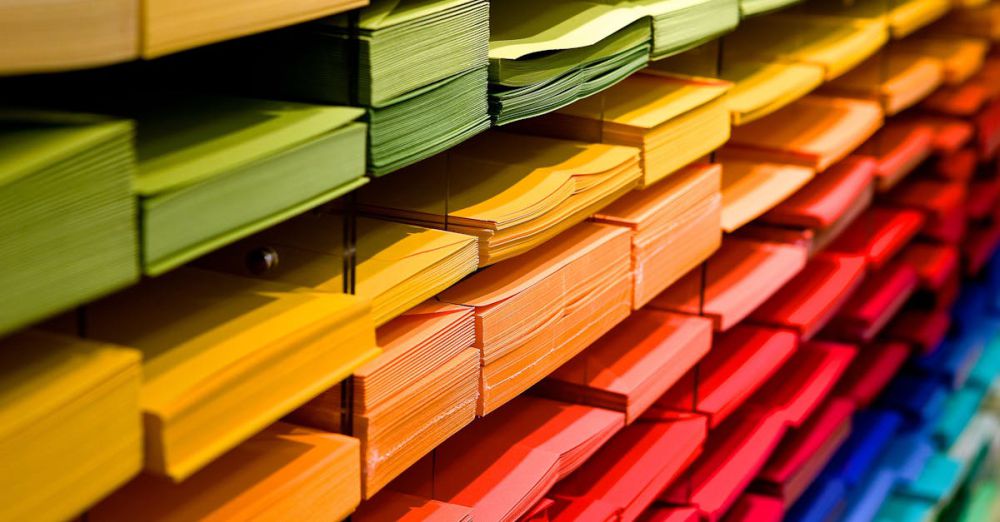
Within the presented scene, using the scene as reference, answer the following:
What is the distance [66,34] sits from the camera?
2.67ft

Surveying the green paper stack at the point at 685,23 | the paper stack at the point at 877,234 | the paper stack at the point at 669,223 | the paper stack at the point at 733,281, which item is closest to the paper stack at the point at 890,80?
the paper stack at the point at 877,234

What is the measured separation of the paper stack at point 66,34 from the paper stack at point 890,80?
250 centimetres

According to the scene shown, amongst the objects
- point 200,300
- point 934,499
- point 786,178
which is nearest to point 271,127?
point 200,300

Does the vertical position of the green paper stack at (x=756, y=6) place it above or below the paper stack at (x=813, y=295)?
above

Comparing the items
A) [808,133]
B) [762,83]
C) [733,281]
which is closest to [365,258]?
[733,281]

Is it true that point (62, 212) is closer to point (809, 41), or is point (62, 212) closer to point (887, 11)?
point (809, 41)

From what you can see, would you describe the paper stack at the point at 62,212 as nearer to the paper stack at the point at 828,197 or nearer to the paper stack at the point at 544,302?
the paper stack at the point at 544,302

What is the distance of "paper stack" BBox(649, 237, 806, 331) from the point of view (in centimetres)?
230

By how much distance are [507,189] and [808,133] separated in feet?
4.44

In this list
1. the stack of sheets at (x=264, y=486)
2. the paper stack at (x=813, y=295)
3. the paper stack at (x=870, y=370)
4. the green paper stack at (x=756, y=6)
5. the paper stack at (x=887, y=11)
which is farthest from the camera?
the paper stack at (x=870, y=370)

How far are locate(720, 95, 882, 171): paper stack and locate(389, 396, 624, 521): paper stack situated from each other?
0.92 meters

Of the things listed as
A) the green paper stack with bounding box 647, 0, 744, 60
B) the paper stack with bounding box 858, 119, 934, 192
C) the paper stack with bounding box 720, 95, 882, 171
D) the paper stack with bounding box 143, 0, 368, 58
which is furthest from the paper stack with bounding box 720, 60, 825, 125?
the paper stack with bounding box 143, 0, 368, 58

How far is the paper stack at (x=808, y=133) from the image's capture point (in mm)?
2626

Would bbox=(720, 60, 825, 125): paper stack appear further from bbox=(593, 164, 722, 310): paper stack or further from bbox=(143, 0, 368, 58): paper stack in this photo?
bbox=(143, 0, 368, 58): paper stack
